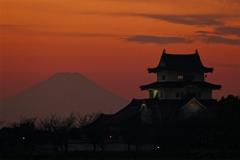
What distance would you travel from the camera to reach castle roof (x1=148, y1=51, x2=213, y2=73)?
7825 cm

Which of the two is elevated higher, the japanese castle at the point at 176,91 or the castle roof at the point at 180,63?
the castle roof at the point at 180,63

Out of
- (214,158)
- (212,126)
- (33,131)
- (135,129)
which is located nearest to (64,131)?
(33,131)

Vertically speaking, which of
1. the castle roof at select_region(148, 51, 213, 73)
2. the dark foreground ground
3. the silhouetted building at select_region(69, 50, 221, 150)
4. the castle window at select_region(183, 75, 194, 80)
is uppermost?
the castle roof at select_region(148, 51, 213, 73)

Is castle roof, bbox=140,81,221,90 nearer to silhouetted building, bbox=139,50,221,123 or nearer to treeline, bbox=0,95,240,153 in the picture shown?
silhouetted building, bbox=139,50,221,123

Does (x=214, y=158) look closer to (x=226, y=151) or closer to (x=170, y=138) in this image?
(x=226, y=151)

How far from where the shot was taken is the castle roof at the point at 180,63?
78.2 meters

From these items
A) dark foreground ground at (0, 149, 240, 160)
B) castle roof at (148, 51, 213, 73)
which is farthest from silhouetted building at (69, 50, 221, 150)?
dark foreground ground at (0, 149, 240, 160)

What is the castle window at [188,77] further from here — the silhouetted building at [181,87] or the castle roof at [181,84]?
the castle roof at [181,84]

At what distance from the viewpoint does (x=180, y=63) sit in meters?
78.8

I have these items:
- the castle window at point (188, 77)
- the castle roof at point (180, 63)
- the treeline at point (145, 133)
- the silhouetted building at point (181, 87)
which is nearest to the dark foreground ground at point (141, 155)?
the treeline at point (145, 133)

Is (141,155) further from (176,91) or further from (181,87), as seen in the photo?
(176,91)

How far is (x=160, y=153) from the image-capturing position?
171 feet

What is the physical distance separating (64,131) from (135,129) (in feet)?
22.7

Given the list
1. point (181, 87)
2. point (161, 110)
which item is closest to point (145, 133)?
point (161, 110)
